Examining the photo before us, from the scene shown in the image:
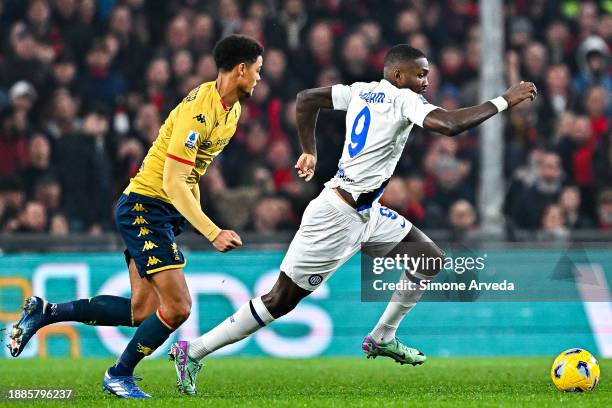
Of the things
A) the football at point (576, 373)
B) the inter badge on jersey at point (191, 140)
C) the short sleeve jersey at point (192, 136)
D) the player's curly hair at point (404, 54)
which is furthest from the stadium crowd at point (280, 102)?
the inter badge on jersey at point (191, 140)

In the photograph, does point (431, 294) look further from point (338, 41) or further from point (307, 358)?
point (338, 41)

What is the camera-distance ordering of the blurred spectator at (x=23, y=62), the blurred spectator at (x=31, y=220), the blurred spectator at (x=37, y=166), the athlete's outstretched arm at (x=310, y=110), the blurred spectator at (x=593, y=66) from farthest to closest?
1. the blurred spectator at (x=593, y=66)
2. the blurred spectator at (x=23, y=62)
3. the blurred spectator at (x=37, y=166)
4. the blurred spectator at (x=31, y=220)
5. the athlete's outstretched arm at (x=310, y=110)

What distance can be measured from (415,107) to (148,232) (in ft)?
6.33

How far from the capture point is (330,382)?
9.20 m

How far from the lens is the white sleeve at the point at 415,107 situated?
7746 millimetres

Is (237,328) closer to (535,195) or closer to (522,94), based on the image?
(522,94)

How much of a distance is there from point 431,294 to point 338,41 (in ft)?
13.7

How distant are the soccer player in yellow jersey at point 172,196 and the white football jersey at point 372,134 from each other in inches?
31.1

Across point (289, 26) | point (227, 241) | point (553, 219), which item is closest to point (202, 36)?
point (289, 26)

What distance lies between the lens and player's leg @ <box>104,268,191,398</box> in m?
7.92

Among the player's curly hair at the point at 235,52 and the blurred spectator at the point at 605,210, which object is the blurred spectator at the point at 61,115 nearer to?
the blurred spectator at the point at 605,210

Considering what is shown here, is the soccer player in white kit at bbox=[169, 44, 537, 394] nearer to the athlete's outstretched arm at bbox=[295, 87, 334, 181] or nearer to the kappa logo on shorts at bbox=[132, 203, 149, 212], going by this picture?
the athlete's outstretched arm at bbox=[295, 87, 334, 181]

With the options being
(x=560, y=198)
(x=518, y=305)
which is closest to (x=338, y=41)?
(x=560, y=198)

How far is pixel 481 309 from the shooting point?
1239 centimetres
